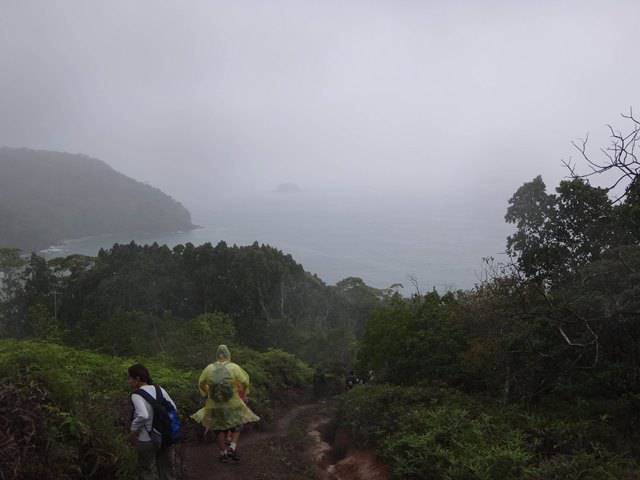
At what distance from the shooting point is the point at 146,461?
14.7 feet

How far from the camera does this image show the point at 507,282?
10.9 m

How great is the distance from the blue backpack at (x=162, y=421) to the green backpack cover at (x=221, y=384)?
147 centimetres

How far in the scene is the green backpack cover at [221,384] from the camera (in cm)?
602

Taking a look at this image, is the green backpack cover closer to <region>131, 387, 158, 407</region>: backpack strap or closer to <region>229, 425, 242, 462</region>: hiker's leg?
<region>229, 425, 242, 462</region>: hiker's leg

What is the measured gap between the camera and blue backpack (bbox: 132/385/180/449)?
440 centimetres

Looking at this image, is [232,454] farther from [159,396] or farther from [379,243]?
[379,243]

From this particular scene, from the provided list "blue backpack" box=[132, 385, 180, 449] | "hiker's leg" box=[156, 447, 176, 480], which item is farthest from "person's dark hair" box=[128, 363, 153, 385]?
"hiker's leg" box=[156, 447, 176, 480]

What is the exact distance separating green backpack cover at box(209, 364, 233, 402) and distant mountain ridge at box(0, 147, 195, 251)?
137894mm

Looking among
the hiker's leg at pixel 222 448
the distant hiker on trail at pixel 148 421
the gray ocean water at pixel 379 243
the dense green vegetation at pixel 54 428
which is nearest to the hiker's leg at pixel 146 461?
the distant hiker on trail at pixel 148 421

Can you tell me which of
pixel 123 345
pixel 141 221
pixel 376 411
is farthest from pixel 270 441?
pixel 141 221

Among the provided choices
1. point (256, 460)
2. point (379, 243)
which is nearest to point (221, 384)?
point (256, 460)

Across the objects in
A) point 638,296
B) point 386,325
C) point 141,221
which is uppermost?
point 141,221

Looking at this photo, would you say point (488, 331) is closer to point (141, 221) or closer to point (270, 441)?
point (270, 441)

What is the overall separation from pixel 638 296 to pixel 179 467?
7.26m
